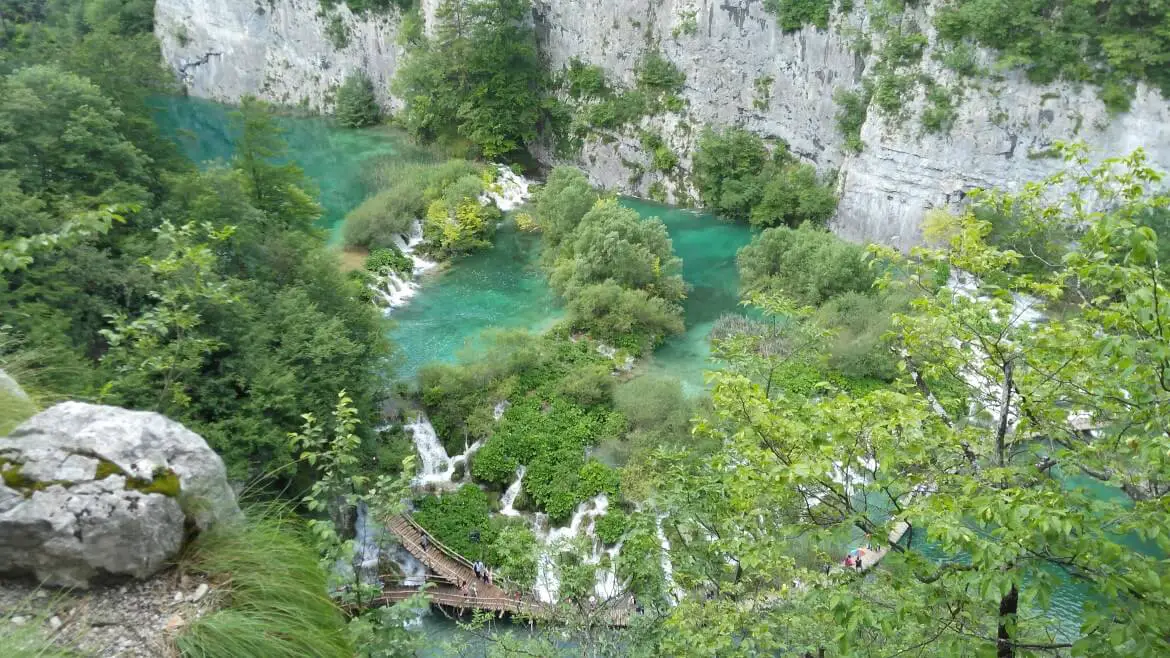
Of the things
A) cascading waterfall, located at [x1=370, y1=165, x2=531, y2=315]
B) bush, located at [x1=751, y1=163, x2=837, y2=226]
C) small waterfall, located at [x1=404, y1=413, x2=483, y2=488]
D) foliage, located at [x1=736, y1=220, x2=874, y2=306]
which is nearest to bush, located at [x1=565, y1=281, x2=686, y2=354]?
foliage, located at [x1=736, y1=220, x2=874, y2=306]

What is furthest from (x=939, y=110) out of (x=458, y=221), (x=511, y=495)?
(x=511, y=495)

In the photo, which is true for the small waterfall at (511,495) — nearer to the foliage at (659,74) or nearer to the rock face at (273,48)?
the foliage at (659,74)

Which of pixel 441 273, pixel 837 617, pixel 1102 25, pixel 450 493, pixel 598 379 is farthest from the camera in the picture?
pixel 441 273

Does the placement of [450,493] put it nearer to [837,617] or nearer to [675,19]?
[837,617]

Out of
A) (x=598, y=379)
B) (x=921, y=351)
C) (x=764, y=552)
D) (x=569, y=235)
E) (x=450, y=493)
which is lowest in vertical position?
(x=450, y=493)

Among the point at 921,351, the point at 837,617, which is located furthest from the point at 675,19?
the point at 837,617

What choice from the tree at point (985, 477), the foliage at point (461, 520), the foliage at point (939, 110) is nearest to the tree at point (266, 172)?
the foliage at point (461, 520)
